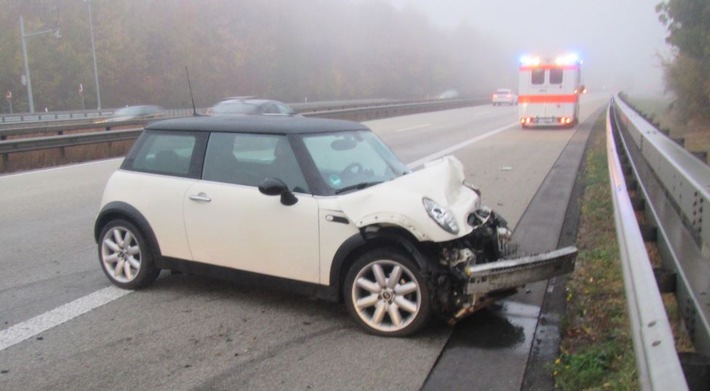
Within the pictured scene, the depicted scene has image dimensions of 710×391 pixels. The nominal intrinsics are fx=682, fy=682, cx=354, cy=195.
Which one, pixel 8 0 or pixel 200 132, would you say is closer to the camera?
pixel 200 132

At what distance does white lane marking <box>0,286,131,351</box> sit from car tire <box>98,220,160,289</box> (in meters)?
0.13

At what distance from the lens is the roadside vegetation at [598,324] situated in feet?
12.9

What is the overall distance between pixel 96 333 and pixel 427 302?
2387mm

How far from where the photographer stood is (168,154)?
5891 millimetres

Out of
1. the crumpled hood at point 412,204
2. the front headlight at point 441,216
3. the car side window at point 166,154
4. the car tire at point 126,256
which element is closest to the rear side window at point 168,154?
the car side window at point 166,154

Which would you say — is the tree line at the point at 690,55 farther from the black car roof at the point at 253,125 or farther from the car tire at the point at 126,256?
the car tire at the point at 126,256

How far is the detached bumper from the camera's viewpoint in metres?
4.46

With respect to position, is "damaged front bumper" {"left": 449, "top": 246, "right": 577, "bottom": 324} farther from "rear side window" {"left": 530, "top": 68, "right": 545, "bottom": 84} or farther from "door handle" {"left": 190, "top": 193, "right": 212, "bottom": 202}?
"rear side window" {"left": 530, "top": 68, "right": 545, "bottom": 84}

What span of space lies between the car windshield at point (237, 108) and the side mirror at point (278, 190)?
13.6m

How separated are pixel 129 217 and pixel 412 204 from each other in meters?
2.58

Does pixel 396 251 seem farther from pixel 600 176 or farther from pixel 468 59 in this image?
pixel 468 59

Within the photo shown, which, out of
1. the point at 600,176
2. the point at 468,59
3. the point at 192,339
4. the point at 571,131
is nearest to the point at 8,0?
the point at 571,131

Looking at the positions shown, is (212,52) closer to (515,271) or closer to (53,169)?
(53,169)

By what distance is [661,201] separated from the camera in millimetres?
6930
